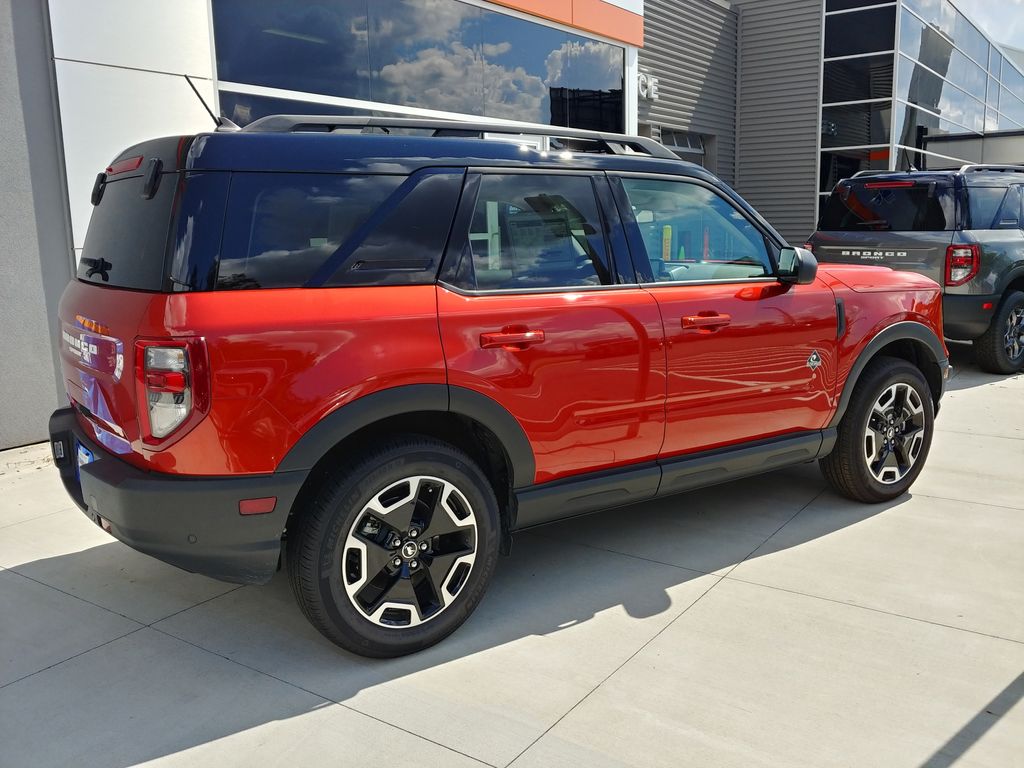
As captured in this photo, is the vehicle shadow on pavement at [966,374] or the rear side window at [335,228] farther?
the vehicle shadow on pavement at [966,374]

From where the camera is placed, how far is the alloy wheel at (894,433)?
4680mm

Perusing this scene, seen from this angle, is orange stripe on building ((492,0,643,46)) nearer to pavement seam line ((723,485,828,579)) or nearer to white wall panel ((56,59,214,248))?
white wall panel ((56,59,214,248))

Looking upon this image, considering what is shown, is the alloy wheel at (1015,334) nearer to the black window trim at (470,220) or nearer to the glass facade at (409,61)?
the glass facade at (409,61)

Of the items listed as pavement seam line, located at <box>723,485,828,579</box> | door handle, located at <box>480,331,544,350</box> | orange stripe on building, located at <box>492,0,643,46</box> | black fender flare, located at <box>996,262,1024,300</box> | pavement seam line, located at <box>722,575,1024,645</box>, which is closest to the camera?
door handle, located at <box>480,331,544,350</box>

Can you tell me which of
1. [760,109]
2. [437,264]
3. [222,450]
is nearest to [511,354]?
[437,264]

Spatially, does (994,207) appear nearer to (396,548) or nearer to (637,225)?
(637,225)

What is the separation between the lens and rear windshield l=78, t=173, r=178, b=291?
2.87 meters

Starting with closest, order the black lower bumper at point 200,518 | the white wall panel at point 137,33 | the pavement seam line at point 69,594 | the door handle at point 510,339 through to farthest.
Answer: the black lower bumper at point 200,518
the door handle at point 510,339
the pavement seam line at point 69,594
the white wall panel at point 137,33

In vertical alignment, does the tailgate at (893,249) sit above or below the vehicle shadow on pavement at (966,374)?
above

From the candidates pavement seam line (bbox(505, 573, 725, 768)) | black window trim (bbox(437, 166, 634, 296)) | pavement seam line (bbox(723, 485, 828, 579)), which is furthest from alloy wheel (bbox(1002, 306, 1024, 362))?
black window trim (bbox(437, 166, 634, 296))

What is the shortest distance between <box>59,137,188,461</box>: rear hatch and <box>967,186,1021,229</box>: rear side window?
776 centimetres

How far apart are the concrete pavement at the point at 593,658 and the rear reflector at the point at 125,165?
1792 millimetres

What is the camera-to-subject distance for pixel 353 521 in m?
3.01

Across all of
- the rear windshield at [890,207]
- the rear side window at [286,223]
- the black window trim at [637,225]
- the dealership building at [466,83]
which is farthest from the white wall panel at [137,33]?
the rear windshield at [890,207]
